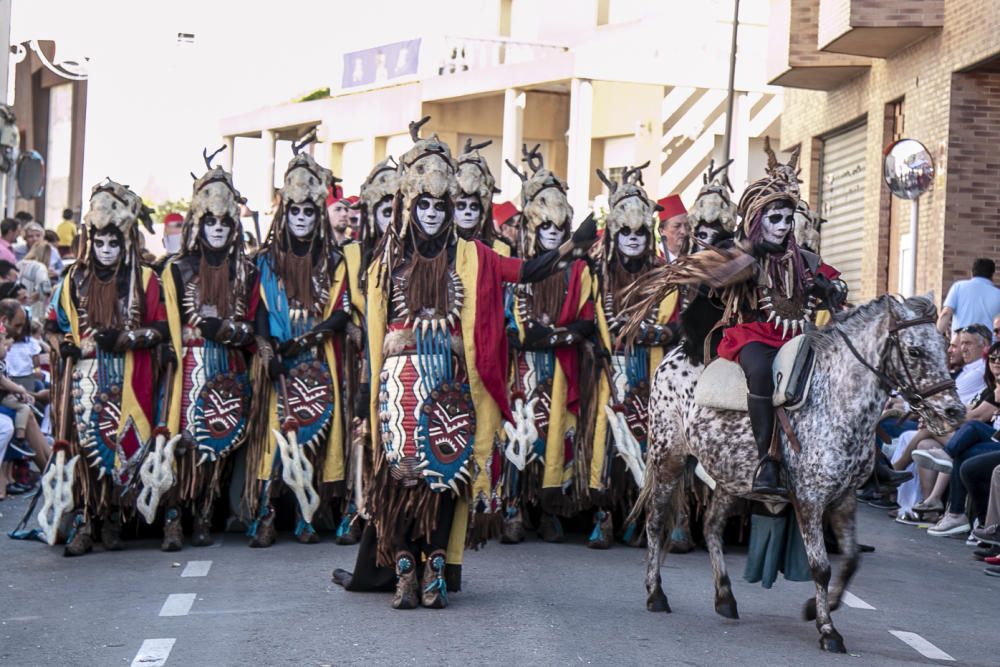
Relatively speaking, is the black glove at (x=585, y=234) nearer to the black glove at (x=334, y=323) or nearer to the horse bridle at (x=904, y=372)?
the horse bridle at (x=904, y=372)

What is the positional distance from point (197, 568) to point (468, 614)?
2390 mm

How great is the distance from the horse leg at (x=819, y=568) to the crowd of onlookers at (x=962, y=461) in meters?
2.89

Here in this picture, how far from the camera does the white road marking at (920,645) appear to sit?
26.9ft

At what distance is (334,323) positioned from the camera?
11.6m

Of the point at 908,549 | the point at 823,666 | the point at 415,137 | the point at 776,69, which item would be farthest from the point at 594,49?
the point at 823,666

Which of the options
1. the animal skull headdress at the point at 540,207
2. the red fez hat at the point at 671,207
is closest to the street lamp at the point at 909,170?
the red fez hat at the point at 671,207

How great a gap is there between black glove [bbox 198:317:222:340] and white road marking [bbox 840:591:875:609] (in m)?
4.43

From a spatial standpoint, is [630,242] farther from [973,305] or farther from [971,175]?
[971,175]

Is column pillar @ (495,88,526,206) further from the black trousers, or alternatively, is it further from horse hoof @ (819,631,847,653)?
horse hoof @ (819,631,847,653)

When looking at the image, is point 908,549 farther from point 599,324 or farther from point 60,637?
point 60,637

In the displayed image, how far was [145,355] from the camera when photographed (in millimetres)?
11305

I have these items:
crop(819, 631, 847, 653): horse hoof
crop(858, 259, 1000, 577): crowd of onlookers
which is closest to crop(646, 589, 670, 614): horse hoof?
crop(819, 631, 847, 653): horse hoof

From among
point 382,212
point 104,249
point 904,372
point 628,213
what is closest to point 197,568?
point 104,249

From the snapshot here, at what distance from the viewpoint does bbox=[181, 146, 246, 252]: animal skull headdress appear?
11.6 metres
